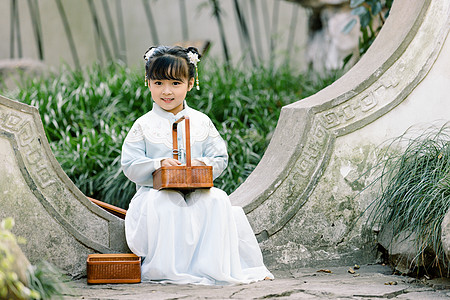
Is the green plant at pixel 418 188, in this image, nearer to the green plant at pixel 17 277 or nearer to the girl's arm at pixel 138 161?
the girl's arm at pixel 138 161

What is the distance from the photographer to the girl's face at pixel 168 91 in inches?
119

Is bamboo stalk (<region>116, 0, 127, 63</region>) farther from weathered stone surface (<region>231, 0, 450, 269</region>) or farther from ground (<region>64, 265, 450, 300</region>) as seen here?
ground (<region>64, 265, 450, 300</region>)

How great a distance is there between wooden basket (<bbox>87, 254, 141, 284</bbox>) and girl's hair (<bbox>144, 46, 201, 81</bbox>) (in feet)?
2.87

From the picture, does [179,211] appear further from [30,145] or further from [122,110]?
[122,110]

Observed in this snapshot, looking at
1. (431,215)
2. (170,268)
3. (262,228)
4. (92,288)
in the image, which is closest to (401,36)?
(431,215)

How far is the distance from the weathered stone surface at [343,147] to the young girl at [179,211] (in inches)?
10.9

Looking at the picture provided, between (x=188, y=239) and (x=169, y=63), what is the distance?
2.73 ft

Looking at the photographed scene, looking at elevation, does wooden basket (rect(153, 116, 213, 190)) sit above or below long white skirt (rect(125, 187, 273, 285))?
above

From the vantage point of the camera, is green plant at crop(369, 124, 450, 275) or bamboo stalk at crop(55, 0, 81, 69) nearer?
green plant at crop(369, 124, 450, 275)

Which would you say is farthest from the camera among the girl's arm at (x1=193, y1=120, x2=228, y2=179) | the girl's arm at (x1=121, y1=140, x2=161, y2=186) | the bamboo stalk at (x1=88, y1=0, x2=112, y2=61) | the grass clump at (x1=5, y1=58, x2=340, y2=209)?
the bamboo stalk at (x1=88, y1=0, x2=112, y2=61)

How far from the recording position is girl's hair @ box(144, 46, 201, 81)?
117 inches

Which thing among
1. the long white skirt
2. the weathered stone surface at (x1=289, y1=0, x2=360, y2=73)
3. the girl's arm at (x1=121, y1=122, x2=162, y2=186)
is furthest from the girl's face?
the weathered stone surface at (x1=289, y1=0, x2=360, y2=73)

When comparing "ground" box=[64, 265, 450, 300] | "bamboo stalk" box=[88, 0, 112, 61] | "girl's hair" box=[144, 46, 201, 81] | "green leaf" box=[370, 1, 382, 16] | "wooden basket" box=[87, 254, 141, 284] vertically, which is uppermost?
"bamboo stalk" box=[88, 0, 112, 61]

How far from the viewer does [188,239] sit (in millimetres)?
2883
